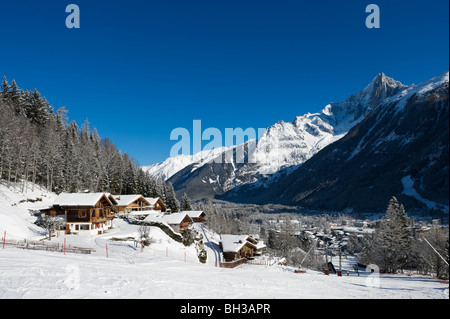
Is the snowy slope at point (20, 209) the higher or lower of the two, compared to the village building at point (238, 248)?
higher

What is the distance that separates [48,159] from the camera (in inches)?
2319

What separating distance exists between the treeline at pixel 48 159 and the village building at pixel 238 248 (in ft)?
100

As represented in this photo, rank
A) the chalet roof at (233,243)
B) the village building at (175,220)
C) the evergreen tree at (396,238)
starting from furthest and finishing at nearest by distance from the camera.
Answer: the chalet roof at (233,243) → the village building at (175,220) → the evergreen tree at (396,238)

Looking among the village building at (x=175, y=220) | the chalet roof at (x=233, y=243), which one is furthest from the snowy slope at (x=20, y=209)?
the chalet roof at (x=233, y=243)

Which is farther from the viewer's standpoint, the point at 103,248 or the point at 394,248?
the point at 394,248

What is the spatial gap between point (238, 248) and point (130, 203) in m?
29.7

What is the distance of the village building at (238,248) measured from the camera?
57.5 metres

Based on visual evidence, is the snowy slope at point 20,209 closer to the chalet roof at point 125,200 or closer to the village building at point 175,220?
the chalet roof at point 125,200

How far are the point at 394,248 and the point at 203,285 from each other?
A: 104ft

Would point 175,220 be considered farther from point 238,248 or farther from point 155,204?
point 155,204

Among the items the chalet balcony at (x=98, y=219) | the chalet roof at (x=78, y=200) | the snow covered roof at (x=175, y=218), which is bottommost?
the snow covered roof at (x=175, y=218)
